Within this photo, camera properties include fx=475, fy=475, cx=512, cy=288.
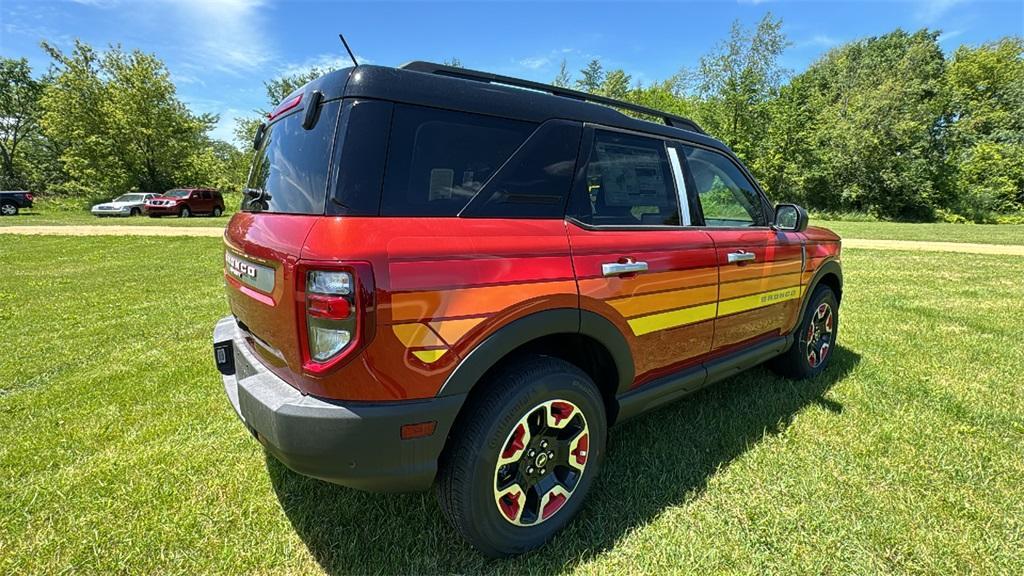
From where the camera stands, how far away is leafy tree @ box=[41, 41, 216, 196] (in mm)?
30484

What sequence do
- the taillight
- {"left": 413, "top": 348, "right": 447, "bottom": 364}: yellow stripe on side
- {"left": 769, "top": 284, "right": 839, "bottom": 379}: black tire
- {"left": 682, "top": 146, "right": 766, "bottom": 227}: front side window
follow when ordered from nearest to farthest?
the taillight → {"left": 413, "top": 348, "right": 447, "bottom": 364}: yellow stripe on side → {"left": 682, "top": 146, "right": 766, "bottom": 227}: front side window → {"left": 769, "top": 284, "right": 839, "bottom": 379}: black tire

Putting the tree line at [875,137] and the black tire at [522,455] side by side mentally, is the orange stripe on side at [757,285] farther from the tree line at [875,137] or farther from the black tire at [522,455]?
the tree line at [875,137]

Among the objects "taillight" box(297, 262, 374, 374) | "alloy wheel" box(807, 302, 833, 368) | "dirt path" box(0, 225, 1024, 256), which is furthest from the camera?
"dirt path" box(0, 225, 1024, 256)

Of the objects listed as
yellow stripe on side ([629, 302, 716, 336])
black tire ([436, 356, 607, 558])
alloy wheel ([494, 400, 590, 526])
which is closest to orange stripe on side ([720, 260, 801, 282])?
yellow stripe on side ([629, 302, 716, 336])

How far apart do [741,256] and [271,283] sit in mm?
2504

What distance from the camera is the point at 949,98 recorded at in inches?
1284

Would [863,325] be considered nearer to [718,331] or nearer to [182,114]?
[718,331]

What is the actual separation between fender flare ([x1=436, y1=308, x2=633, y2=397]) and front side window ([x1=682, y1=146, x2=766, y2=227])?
3.77 ft

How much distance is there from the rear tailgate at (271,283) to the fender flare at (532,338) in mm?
565

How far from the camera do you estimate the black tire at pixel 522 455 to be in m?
1.83

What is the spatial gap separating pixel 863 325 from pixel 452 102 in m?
5.70

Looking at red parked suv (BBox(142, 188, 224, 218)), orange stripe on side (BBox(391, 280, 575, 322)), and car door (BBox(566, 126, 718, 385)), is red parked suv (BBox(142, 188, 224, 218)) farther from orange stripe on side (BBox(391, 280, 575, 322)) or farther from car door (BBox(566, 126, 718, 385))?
orange stripe on side (BBox(391, 280, 575, 322))

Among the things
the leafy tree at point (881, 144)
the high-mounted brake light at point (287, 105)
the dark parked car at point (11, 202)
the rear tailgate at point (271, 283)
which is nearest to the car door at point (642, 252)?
the rear tailgate at point (271, 283)

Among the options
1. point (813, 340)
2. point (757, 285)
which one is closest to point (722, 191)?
point (757, 285)
